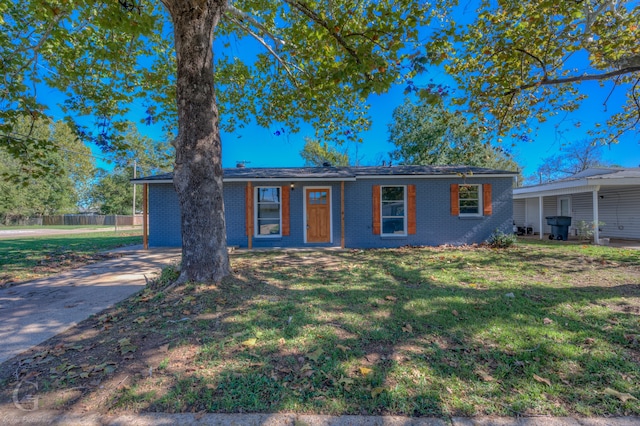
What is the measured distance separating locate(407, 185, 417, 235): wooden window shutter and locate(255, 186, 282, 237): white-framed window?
485 centimetres

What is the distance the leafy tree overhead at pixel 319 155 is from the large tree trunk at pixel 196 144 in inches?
848

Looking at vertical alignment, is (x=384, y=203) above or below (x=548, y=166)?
below

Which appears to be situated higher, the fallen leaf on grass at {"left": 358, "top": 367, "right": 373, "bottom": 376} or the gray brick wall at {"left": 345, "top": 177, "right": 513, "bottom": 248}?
the gray brick wall at {"left": 345, "top": 177, "right": 513, "bottom": 248}

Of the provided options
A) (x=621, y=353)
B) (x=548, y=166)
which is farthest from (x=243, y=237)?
(x=548, y=166)

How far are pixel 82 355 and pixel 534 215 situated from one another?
2035cm

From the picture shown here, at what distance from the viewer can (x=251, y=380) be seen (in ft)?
7.50

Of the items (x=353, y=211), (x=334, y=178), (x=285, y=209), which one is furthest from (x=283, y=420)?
(x=353, y=211)

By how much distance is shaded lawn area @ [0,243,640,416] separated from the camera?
2.07 m

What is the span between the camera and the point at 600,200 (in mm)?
13539

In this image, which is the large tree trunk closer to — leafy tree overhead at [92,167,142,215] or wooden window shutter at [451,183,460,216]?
wooden window shutter at [451,183,460,216]

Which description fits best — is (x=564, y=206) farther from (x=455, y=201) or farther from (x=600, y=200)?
(x=455, y=201)

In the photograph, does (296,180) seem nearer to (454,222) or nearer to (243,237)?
(243,237)

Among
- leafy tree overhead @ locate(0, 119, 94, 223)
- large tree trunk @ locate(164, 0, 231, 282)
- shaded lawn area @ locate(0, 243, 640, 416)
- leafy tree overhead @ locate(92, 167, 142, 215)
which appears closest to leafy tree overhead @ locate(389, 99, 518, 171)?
shaded lawn area @ locate(0, 243, 640, 416)

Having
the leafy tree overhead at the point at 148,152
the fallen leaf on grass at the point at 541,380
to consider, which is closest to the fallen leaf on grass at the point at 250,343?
the fallen leaf on grass at the point at 541,380
